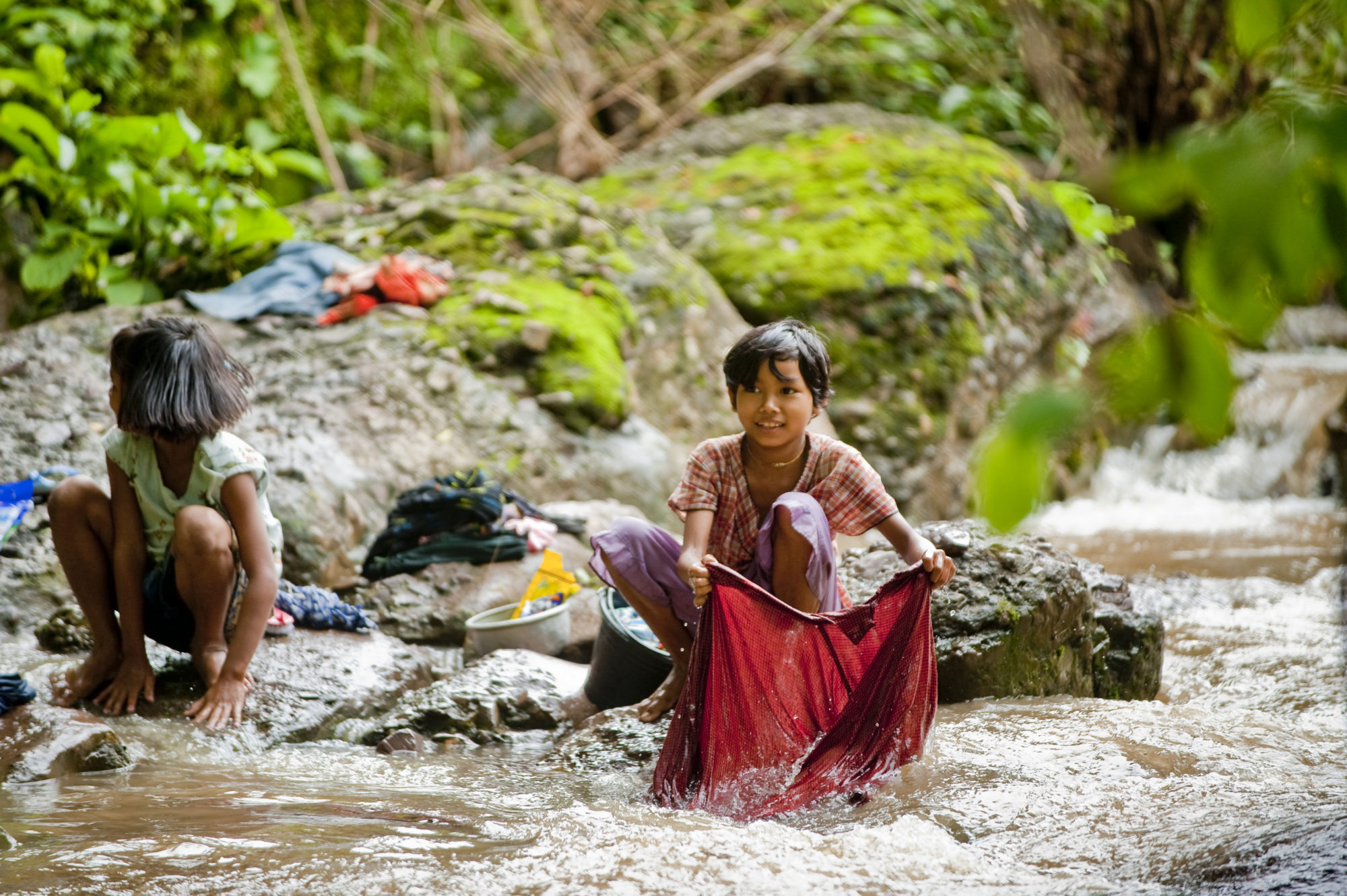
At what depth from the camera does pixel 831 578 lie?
9.54ft

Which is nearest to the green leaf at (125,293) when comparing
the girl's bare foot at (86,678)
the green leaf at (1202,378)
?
the girl's bare foot at (86,678)

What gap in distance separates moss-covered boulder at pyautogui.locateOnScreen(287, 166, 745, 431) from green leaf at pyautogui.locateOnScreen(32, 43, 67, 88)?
4.51 ft

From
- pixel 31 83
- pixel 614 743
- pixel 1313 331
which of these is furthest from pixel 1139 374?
pixel 1313 331

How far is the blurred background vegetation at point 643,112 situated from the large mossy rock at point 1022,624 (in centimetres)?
98

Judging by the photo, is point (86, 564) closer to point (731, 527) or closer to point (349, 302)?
point (731, 527)

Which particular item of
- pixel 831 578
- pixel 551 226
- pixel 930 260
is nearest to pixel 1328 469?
Result: pixel 930 260

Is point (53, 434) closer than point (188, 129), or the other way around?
point (53, 434)

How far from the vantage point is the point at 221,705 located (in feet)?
10.3

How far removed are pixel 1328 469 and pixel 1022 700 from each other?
20.6 ft

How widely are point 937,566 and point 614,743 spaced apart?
3.48 ft

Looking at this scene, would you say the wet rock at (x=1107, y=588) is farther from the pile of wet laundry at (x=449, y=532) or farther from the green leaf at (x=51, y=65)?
the green leaf at (x=51, y=65)

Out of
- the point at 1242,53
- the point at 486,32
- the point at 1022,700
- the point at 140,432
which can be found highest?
the point at 486,32

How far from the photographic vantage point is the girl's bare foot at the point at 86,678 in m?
3.19

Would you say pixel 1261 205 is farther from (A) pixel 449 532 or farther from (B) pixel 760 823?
(A) pixel 449 532
